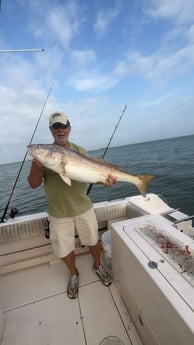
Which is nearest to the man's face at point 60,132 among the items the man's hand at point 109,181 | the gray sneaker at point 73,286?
the man's hand at point 109,181

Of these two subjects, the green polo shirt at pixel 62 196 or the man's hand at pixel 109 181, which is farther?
the man's hand at pixel 109 181

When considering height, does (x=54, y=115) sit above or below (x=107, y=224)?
above

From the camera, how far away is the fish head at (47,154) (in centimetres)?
181

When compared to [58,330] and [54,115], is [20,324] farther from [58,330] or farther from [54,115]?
[54,115]

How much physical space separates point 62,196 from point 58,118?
0.86m

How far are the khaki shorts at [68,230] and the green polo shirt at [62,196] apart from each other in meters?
0.09

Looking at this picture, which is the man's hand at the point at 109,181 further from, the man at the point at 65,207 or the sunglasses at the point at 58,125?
the sunglasses at the point at 58,125

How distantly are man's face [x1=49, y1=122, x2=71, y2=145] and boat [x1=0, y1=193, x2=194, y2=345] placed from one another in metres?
1.11

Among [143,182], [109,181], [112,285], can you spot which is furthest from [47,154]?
[112,285]

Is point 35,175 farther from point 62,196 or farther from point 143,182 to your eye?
point 143,182

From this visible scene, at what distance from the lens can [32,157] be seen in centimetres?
183

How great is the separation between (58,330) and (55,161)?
177cm

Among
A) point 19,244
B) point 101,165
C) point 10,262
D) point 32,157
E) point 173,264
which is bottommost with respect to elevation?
point 10,262

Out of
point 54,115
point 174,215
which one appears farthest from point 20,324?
point 54,115
